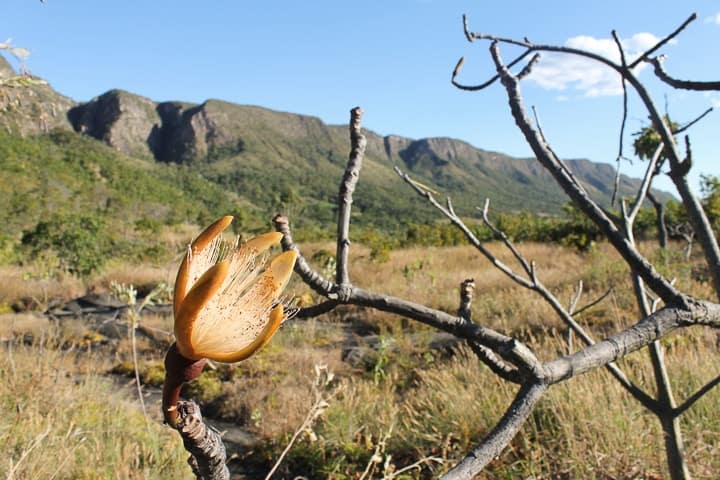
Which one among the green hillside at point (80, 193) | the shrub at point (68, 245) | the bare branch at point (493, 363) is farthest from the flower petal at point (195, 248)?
the green hillside at point (80, 193)

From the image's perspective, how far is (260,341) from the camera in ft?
1.42

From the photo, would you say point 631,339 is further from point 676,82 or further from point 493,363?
point 676,82

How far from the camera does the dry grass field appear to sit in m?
3.17

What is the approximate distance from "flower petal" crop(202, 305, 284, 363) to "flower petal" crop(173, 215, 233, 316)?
0.06 metres

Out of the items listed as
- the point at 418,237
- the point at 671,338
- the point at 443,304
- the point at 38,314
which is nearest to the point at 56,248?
the point at 38,314

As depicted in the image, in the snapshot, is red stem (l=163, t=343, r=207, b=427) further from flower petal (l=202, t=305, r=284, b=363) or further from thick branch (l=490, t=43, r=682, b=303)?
thick branch (l=490, t=43, r=682, b=303)

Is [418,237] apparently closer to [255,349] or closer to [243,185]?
[255,349]

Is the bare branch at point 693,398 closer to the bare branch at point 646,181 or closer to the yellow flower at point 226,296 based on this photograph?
the bare branch at point 646,181

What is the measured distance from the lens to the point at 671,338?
547 centimetres

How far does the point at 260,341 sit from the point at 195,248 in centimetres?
14

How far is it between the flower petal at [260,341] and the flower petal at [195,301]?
0.03 meters

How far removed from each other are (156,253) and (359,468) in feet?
54.1

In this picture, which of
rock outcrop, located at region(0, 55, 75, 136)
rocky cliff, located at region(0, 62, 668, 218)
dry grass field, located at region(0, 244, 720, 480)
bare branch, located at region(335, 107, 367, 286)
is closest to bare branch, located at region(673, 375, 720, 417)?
dry grass field, located at region(0, 244, 720, 480)

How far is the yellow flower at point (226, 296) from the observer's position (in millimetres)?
431
